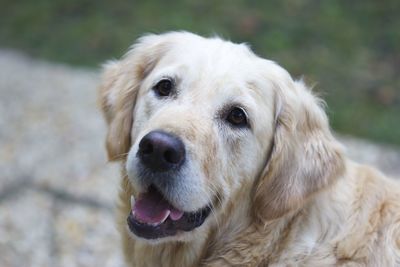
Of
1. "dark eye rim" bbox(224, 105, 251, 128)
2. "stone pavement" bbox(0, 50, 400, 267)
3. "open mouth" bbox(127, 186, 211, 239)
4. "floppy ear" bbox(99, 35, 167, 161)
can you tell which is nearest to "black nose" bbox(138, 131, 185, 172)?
"open mouth" bbox(127, 186, 211, 239)

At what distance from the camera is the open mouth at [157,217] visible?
307cm

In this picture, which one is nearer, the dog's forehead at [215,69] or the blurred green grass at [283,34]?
the dog's forehead at [215,69]

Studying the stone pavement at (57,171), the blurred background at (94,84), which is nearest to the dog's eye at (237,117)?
the blurred background at (94,84)

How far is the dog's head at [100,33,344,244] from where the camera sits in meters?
3.02

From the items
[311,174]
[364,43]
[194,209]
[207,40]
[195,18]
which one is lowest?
[195,18]

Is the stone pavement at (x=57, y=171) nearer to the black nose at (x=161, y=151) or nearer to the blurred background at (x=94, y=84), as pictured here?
the blurred background at (x=94, y=84)

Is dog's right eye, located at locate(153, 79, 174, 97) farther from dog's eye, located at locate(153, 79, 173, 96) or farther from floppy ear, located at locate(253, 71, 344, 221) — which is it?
floppy ear, located at locate(253, 71, 344, 221)

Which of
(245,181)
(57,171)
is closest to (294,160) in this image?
(245,181)

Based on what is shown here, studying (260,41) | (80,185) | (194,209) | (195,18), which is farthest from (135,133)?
(195,18)

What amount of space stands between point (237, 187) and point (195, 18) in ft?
22.6

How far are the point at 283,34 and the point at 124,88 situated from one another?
6.01 metres

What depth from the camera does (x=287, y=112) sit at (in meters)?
3.32

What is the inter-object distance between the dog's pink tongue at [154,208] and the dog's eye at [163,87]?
530 mm

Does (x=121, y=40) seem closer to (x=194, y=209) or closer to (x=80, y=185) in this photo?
(x=80, y=185)
